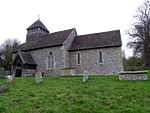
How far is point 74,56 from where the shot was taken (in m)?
22.8

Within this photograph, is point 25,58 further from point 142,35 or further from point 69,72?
point 142,35

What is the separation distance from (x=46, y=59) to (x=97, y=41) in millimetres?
9427

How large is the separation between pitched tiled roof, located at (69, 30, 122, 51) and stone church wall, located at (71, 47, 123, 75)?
726mm

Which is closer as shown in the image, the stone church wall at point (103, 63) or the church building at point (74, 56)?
the stone church wall at point (103, 63)

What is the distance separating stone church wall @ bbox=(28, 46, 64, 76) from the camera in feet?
71.5

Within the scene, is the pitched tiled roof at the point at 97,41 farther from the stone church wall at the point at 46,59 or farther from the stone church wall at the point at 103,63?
the stone church wall at the point at 46,59

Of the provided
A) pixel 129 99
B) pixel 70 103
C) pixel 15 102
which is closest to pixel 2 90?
pixel 15 102

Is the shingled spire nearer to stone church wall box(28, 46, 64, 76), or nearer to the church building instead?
the church building

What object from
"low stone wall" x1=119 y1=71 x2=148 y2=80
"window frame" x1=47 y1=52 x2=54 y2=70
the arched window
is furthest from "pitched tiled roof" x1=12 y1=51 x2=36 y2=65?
"low stone wall" x1=119 y1=71 x2=148 y2=80

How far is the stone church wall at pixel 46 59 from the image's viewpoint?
21.8m

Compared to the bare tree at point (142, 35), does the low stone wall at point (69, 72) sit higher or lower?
lower

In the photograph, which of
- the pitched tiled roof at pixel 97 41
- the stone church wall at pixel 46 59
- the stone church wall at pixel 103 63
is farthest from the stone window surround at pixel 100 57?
the stone church wall at pixel 46 59

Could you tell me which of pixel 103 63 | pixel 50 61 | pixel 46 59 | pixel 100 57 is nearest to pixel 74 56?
pixel 50 61

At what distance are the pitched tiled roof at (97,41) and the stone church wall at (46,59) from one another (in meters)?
2.46
